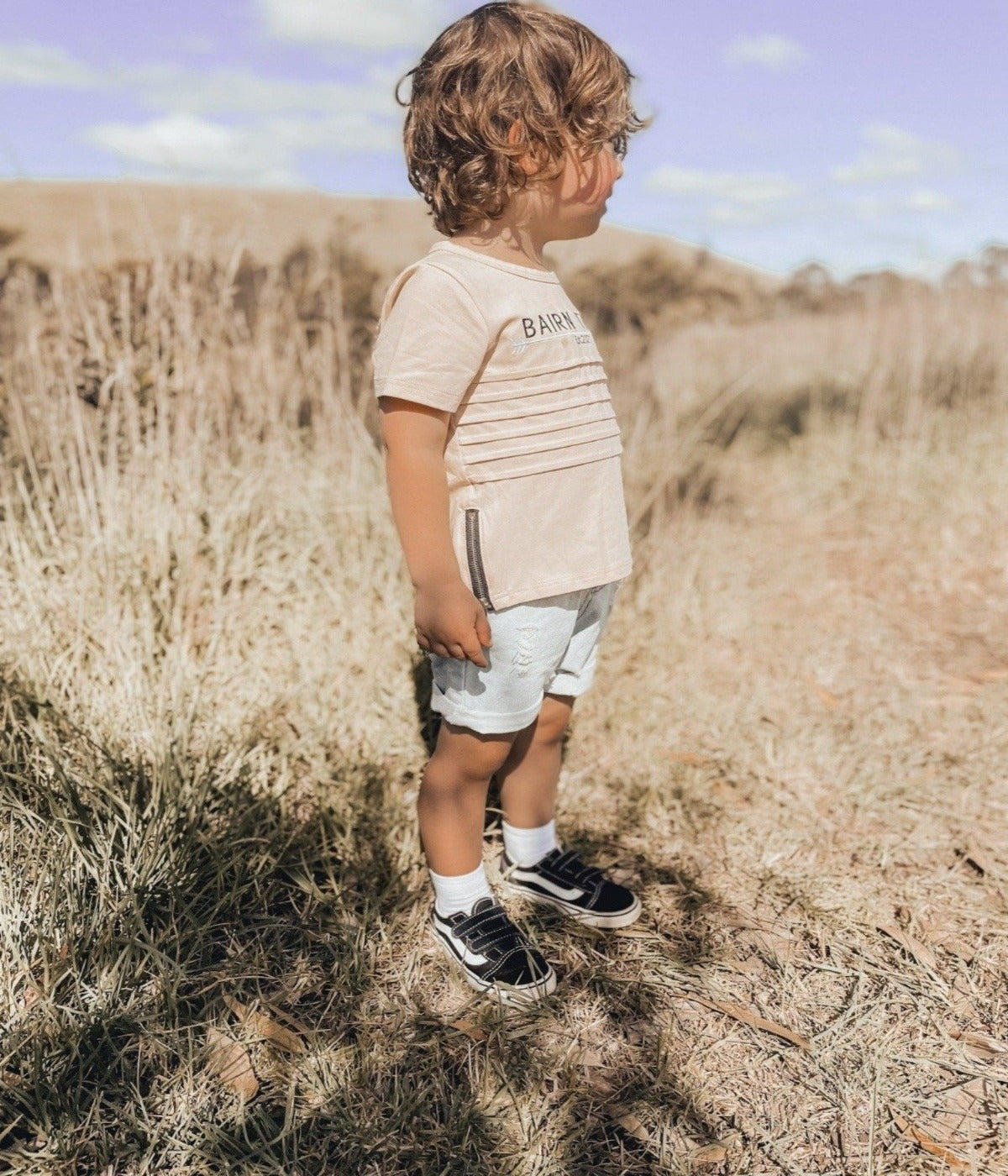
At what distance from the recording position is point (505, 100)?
1431mm

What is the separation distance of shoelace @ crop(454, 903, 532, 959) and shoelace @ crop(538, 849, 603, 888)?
0.20m

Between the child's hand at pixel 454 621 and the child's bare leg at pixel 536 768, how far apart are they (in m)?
0.46

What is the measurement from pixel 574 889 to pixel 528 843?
14 centimetres

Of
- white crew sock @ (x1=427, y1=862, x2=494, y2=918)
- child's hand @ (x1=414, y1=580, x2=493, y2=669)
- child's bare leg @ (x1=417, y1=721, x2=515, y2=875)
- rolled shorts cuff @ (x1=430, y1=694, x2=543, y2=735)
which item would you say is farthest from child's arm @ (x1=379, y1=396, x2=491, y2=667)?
white crew sock @ (x1=427, y1=862, x2=494, y2=918)

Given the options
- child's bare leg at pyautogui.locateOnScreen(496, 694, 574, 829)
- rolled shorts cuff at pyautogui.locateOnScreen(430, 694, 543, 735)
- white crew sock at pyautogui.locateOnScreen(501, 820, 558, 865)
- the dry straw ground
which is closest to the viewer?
the dry straw ground

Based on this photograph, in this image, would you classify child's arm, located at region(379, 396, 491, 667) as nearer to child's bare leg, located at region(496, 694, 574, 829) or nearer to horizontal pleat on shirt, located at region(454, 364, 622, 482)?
horizontal pleat on shirt, located at region(454, 364, 622, 482)

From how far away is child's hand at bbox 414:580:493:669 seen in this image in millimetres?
1465

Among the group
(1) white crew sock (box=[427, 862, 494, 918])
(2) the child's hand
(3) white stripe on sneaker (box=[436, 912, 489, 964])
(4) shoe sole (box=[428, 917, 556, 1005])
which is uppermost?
(2) the child's hand

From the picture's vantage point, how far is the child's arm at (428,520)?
4.71ft

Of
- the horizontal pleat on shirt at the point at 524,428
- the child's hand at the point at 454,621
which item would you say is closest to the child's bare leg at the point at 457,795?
the child's hand at the point at 454,621

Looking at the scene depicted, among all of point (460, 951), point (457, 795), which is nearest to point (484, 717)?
point (457, 795)

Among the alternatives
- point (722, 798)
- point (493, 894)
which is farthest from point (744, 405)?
point (493, 894)

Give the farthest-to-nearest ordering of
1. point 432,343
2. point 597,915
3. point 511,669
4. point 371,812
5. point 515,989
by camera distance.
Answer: point 371,812
point 597,915
point 515,989
point 511,669
point 432,343

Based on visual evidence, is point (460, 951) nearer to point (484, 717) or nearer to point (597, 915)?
point (597, 915)
